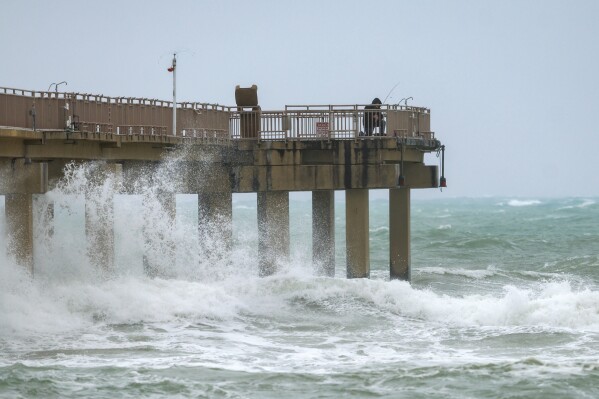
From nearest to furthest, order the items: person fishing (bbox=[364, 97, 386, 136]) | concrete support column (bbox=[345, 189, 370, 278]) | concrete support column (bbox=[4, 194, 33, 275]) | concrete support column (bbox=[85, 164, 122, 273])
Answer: concrete support column (bbox=[4, 194, 33, 275]) < concrete support column (bbox=[85, 164, 122, 273]) < concrete support column (bbox=[345, 189, 370, 278]) < person fishing (bbox=[364, 97, 386, 136])

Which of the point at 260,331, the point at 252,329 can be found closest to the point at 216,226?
the point at 252,329

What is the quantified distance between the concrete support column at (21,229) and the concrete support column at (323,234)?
1107 centimetres

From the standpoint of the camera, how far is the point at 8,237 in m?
28.4

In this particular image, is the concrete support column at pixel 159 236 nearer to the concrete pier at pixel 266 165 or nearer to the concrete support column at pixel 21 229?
the concrete pier at pixel 266 165

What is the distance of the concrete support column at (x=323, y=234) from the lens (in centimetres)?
3734

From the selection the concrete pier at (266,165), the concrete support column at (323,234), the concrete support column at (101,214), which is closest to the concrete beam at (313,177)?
the concrete pier at (266,165)

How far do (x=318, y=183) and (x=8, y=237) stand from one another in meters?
9.38

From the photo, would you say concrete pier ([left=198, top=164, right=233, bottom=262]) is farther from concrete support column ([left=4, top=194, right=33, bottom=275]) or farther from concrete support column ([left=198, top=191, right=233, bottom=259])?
concrete support column ([left=4, top=194, right=33, bottom=275])

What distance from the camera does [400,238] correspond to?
36.4 m

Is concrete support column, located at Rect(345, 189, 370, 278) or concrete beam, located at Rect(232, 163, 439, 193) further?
concrete support column, located at Rect(345, 189, 370, 278)

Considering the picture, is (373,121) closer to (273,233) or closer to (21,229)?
(273,233)

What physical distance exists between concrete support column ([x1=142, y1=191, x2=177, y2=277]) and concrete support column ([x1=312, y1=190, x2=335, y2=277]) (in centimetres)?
526

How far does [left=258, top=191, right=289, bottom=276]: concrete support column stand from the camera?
113 feet

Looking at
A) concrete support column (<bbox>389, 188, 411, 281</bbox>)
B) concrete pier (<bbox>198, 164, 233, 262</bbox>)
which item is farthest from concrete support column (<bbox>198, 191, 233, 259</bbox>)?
concrete support column (<bbox>389, 188, 411, 281</bbox>)
